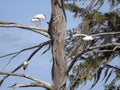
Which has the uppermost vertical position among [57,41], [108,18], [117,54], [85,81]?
[57,41]

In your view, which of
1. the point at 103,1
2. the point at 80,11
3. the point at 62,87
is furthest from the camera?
the point at 80,11

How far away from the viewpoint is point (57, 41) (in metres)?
4.56

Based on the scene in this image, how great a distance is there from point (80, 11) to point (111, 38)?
57.2 inches

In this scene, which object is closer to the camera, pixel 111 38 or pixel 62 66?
pixel 62 66

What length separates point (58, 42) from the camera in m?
4.56

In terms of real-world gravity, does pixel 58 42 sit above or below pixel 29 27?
below

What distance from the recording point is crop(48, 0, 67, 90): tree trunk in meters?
4.49

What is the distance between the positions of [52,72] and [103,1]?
4.97 meters

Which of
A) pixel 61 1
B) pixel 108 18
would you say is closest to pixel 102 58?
pixel 108 18

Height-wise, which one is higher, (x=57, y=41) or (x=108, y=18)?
(x=57, y=41)

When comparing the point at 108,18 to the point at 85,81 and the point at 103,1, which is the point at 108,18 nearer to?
the point at 103,1

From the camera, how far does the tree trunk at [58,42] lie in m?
4.49

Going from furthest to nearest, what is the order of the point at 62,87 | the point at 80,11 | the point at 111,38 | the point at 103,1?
the point at 80,11 < the point at 103,1 < the point at 111,38 < the point at 62,87

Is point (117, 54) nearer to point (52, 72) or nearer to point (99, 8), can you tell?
point (99, 8)
